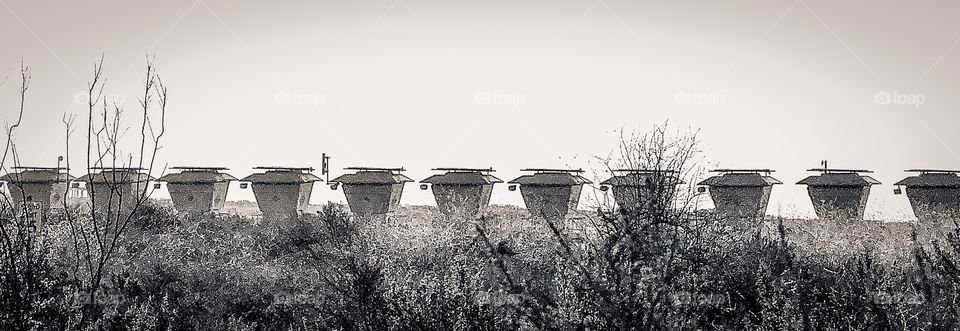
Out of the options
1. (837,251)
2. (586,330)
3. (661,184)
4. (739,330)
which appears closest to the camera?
(586,330)

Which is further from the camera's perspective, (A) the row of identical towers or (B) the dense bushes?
(A) the row of identical towers

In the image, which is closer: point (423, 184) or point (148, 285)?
point (148, 285)

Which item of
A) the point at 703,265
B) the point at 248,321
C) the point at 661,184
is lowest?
the point at 248,321

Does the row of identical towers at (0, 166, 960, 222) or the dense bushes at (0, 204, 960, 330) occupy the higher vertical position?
the row of identical towers at (0, 166, 960, 222)

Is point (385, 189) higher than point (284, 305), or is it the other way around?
point (385, 189)

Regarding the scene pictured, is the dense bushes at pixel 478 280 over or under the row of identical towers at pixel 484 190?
under

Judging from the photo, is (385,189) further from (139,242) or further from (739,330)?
(739,330)

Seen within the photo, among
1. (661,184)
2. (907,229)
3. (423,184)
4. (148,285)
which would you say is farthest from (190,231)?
(907,229)

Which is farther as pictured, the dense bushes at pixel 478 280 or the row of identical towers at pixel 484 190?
the row of identical towers at pixel 484 190

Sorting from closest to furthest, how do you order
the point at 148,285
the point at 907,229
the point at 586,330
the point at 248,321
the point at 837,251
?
the point at 586,330
the point at 248,321
the point at 148,285
the point at 837,251
the point at 907,229

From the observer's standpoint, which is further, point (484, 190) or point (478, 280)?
point (484, 190)

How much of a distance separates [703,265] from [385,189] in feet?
51.9

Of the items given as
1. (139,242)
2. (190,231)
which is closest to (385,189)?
(190,231)

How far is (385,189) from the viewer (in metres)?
27.2
